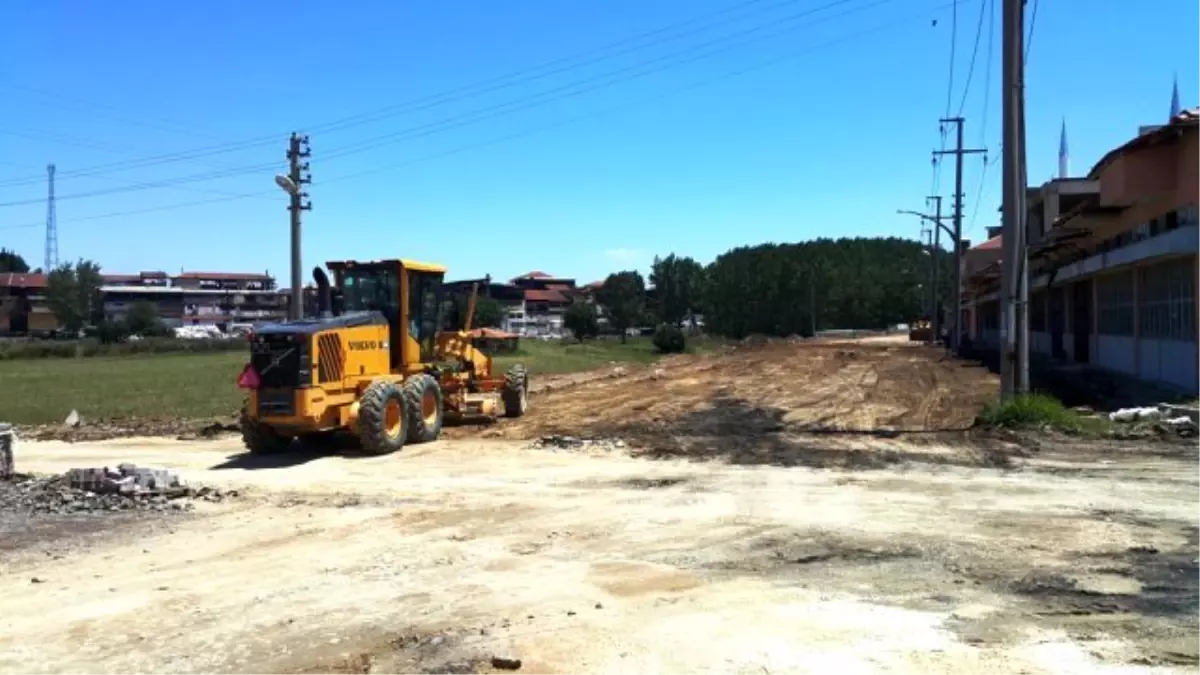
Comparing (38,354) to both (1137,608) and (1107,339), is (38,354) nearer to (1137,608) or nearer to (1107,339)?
(1107,339)

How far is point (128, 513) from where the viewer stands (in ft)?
39.5

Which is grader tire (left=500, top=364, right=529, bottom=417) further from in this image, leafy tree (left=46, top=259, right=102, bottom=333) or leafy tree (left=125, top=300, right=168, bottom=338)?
leafy tree (left=46, top=259, right=102, bottom=333)

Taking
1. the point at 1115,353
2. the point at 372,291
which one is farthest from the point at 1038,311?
the point at 372,291

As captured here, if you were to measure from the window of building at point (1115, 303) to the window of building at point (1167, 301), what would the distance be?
1.67m

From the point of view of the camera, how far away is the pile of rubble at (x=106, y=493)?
1228cm

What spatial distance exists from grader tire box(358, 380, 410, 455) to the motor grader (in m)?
0.02

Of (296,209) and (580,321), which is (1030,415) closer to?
(296,209)

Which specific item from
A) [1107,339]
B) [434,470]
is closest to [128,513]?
[434,470]

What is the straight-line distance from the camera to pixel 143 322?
4924 inches

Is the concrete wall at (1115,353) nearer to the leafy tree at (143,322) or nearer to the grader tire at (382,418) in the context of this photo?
the grader tire at (382,418)

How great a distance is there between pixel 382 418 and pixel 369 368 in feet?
4.79

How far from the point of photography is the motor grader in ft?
54.2

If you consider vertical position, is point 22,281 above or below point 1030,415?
above

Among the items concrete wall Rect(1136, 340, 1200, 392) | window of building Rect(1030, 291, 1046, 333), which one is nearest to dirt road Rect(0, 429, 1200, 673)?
concrete wall Rect(1136, 340, 1200, 392)
